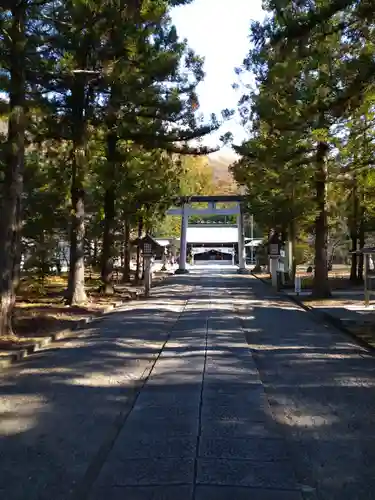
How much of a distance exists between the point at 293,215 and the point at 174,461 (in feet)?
85.1

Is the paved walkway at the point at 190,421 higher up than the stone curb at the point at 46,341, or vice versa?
the stone curb at the point at 46,341

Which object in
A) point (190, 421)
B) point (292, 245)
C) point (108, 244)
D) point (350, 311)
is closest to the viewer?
point (190, 421)

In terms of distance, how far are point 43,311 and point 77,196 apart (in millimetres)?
4956

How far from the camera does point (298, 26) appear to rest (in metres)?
12.4

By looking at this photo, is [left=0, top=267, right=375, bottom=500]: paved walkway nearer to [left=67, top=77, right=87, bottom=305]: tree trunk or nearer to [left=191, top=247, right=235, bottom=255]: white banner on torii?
[left=67, top=77, right=87, bottom=305]: tree trunk

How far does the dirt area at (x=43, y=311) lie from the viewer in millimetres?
13625

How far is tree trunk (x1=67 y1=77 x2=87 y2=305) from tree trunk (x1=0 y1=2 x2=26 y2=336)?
6.15 meters

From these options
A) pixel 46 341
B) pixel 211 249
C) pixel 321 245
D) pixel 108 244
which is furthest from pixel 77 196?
pixel 211 249

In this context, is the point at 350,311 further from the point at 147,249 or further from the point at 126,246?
the point at 126,246

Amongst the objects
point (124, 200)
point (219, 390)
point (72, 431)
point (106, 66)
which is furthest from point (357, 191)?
point (72, 431)

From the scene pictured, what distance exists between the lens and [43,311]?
18922 mm

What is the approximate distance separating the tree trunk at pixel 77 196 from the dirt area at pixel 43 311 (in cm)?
68

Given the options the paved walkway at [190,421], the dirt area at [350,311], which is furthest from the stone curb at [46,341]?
the dirt area at [350,311]

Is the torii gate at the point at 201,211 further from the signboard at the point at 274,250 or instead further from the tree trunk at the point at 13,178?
the tree trunk at the point at 13,178
